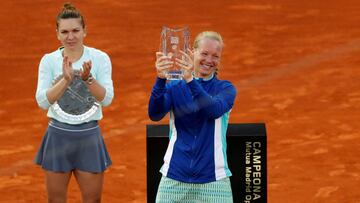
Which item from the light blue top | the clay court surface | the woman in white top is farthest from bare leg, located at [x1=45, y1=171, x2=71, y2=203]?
the clay court surface

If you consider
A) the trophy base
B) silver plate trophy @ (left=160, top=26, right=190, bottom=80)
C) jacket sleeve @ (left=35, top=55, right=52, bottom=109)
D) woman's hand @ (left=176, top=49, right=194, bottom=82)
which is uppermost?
silver plate trophy @ (left=160, top=26, right=190, bottom=80)

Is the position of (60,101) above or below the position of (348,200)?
above

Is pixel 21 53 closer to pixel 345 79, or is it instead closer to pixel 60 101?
pixel 345 79

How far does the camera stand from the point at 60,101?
24.8 ft

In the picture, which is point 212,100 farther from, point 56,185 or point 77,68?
point 56,185

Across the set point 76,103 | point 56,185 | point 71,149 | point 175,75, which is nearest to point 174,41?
point 175,75

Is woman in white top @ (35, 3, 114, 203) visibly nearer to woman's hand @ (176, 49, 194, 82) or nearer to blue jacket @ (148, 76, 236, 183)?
blue jacket @ (148, 76, 236, 183)

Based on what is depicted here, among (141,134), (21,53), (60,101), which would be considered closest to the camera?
(60,101)

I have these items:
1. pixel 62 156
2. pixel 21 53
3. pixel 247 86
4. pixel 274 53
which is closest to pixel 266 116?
Answer: pixel 247 86

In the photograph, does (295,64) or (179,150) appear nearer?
(179,150)

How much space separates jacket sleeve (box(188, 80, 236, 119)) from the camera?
6.95 m

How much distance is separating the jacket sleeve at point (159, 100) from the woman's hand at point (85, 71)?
0.43 m

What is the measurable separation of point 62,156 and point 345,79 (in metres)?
5.30

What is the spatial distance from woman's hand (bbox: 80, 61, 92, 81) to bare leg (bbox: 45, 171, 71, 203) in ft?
2.63
